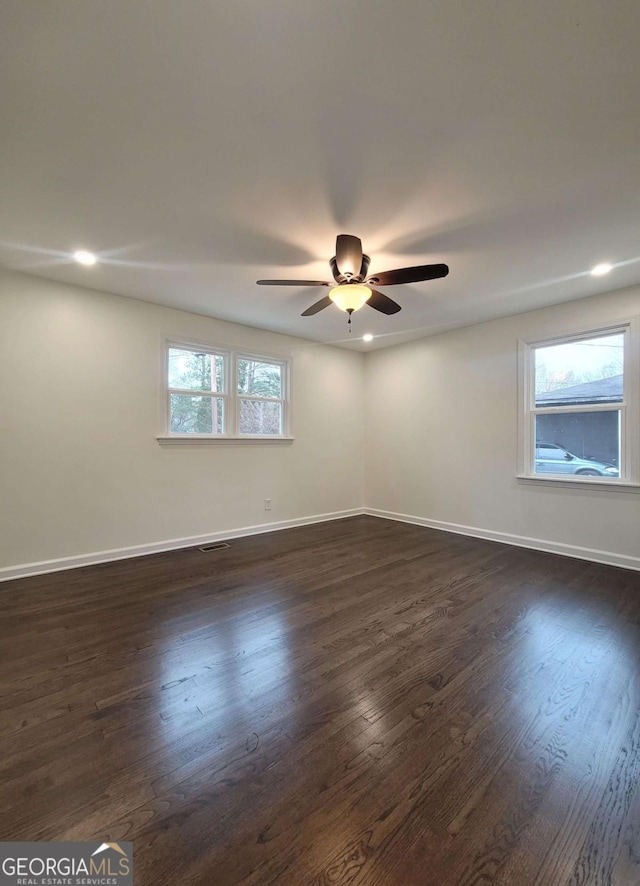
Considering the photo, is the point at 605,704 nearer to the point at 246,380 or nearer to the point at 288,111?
the point at 288,111

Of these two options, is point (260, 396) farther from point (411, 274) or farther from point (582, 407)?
point (582, 407)

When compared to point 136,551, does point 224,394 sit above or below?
above

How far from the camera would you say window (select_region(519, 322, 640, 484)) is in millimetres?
3564

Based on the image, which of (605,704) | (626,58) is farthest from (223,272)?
(605,704)

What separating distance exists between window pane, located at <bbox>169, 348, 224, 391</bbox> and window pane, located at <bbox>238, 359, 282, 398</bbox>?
0.97 ft

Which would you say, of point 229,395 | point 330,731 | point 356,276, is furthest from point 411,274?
point 229,395

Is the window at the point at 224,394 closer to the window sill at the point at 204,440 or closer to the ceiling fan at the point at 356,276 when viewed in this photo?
the window sill at the point at 204,440

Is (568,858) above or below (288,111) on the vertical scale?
below

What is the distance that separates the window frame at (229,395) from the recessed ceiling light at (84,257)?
1.08 metres

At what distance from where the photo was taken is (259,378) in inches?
194

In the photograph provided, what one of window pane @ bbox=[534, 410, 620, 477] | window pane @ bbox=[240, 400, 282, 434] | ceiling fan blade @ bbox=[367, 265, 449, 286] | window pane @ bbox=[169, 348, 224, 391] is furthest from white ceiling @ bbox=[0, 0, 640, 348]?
window pane @ bbox=[240, 400, 282, 434]

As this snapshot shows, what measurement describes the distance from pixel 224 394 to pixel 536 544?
4.08m

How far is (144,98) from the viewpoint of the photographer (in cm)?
162

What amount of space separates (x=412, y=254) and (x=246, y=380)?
8.67ft
